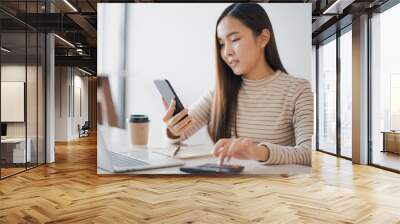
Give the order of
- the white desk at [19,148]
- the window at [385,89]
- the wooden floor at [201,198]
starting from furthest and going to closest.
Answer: the window at [385,89], the white desk at [19,148], the wooden floor at [201,198]

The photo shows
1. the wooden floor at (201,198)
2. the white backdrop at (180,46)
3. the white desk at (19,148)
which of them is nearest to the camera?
the wooden floor at (201,198)

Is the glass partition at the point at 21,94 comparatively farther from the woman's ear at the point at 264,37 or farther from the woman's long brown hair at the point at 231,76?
the woman's ear at the point at 264,37

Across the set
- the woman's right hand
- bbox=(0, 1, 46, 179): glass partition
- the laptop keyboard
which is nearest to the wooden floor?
the laptop keyboard

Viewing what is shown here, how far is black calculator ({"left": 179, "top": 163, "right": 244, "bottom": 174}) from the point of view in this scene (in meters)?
5.95

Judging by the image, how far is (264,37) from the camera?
5.97m

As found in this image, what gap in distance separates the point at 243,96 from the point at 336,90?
402 cm

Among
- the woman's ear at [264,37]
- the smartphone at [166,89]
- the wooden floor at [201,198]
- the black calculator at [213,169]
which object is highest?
the woman's ear at [264,37]

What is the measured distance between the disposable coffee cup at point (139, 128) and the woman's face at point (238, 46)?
1602mm

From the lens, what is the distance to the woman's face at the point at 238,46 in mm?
5875

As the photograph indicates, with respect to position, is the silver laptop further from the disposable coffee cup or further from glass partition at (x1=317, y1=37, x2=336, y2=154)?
glass partition at (x1=317, y1=37, x2=336, y2=154)

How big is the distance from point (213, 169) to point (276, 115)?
4.28 ft

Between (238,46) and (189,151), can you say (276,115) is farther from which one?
(189,151)

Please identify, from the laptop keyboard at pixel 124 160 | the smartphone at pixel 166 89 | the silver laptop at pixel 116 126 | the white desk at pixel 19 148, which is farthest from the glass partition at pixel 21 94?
the smartphone at pixel 166 89

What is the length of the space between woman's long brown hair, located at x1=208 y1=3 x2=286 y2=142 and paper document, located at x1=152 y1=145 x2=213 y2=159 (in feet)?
0.70
